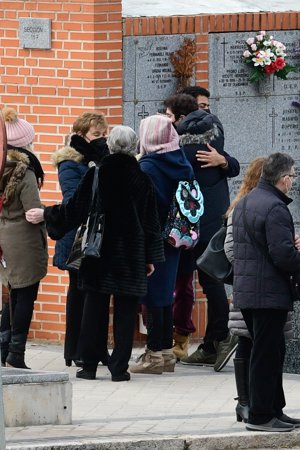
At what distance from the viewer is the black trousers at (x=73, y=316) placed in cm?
1152

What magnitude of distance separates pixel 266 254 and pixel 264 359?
2.08 ft

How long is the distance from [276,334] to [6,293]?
389cm

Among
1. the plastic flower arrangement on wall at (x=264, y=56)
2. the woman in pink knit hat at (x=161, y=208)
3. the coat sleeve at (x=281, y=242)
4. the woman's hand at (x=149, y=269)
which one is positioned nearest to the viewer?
the coat sleeve at (x=281, y=242)

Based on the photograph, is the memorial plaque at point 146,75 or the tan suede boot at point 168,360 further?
the memorial plaque at point 146,75

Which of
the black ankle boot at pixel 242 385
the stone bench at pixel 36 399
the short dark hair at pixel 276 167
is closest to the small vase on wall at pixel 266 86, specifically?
the short dark hair at pixel 276 167

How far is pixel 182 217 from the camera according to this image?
37.1 ft

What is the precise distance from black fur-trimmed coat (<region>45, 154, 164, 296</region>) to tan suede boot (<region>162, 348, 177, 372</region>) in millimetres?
870

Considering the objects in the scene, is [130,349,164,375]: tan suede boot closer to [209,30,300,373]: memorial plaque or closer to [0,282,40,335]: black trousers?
[0,282,40,335]: black trousers

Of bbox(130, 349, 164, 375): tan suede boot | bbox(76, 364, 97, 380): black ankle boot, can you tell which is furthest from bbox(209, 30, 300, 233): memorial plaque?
bbox(76, 364, 97, 380): black ankle boot

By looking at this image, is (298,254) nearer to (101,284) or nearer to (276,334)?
(276,334)

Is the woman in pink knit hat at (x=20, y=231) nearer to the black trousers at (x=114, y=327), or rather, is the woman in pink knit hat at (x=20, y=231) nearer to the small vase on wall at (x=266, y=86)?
the black trousers at (x=114, y=327)

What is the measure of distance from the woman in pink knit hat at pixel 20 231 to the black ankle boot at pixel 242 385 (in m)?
2.20

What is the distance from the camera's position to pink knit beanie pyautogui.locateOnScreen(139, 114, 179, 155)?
36.4 feet

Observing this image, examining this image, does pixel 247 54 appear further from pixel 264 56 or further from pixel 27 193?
pixel 27 193
